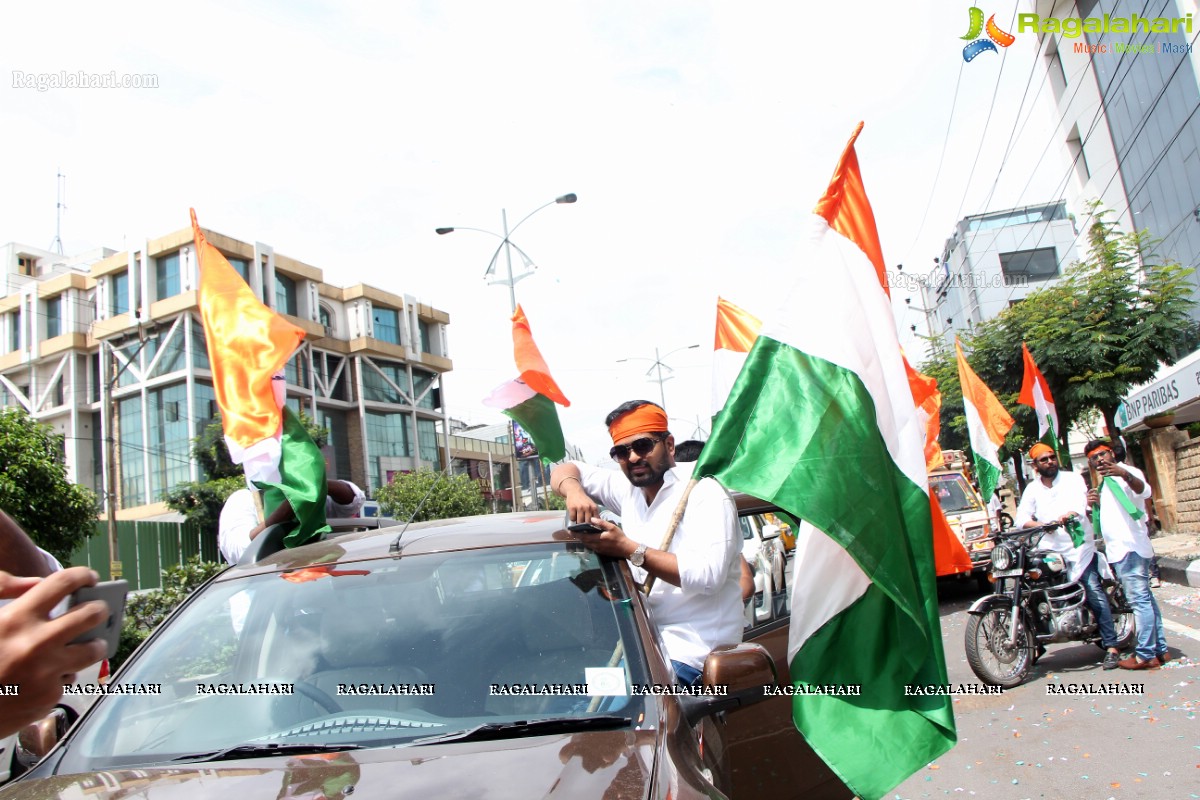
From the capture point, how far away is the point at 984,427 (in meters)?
10.8

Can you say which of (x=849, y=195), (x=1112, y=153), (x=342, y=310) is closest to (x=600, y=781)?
(x=849, y=195)

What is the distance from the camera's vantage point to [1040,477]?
27.2ft

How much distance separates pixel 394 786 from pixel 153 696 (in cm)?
111

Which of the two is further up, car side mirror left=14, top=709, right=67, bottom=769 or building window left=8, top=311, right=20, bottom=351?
building window left=8, top=311, right=20, bottom=351

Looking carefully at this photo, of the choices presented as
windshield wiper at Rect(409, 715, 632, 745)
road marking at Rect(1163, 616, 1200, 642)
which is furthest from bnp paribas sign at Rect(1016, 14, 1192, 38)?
windshield wiper at Rect(409, 715, 632, 745)

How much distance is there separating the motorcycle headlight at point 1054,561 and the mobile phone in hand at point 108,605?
772cm

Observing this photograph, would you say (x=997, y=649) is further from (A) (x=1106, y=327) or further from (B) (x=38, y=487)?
(B) (x=38, y=487)

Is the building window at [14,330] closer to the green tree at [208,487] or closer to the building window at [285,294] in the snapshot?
the building window at [285,294]

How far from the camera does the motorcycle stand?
23.3ft

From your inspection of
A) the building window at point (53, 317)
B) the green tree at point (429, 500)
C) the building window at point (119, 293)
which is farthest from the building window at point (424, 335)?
the building window at point (53, 317)

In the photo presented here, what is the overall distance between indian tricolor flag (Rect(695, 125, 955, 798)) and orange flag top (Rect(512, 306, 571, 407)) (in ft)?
6.66

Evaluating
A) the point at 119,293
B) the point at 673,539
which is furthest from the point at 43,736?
the point at 119,293

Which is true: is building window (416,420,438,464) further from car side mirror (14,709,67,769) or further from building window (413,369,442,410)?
car side mirror (14,709,67,769)

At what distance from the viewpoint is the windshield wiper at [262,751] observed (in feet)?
7.89
